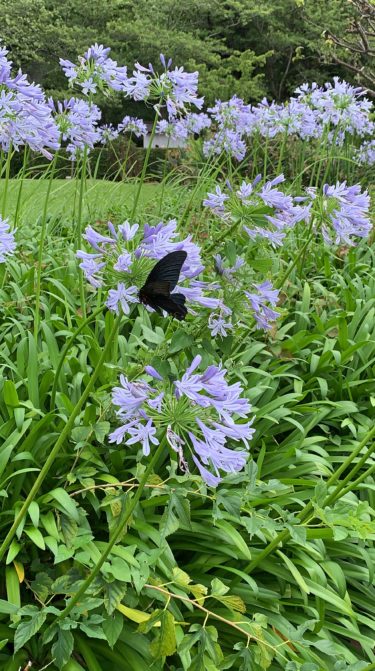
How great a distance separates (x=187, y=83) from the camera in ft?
7.25

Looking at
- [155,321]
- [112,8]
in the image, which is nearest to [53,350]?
[155,321]

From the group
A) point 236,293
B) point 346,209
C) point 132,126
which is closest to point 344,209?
point 346,209

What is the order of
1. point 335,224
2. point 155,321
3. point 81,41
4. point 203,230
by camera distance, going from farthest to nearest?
point 81,41 → point 203,230 → point 155,321 → point 335,224

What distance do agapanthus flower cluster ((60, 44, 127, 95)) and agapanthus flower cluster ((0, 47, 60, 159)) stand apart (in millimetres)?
319

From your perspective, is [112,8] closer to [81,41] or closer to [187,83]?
[81,41]

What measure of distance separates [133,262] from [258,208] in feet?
1.45

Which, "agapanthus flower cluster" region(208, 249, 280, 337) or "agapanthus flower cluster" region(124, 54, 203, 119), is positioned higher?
"agapanthus flower cluster" region(124, 54, 203, 119)

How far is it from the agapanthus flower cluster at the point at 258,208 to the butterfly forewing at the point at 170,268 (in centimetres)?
48

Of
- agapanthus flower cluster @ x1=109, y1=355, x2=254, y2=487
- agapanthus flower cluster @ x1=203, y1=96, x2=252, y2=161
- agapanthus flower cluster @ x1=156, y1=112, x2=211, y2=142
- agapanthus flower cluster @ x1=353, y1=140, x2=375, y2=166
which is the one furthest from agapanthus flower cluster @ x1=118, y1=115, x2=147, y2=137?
agapanthus flower cluster @ x1=109, y1=355, x2=254, y2=487

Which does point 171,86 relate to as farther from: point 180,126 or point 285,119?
point 285,119

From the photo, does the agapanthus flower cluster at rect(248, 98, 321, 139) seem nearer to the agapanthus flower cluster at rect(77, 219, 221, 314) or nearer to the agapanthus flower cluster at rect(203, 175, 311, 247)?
the agapanthus flower cluster at rect(203, 175, 311, 247)

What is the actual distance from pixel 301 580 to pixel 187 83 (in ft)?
5.46

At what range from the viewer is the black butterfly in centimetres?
104

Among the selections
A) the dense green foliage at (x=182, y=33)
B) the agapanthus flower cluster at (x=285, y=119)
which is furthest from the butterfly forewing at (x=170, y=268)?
the dense green foliage at (x=182, y=33)
